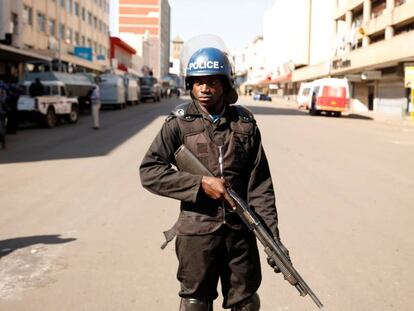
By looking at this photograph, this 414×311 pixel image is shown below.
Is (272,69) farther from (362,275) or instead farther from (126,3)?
(362,275)

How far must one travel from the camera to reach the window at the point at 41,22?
41.4m

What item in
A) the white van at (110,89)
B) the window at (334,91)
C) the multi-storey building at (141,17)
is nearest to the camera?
the window at (334,91)

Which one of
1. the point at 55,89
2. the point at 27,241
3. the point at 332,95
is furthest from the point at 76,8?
the point at 27,241

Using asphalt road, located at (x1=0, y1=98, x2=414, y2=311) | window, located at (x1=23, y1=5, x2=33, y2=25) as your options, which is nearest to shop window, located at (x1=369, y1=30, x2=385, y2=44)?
window, located at (x1=23, y1=5, x2=33, y2=25)

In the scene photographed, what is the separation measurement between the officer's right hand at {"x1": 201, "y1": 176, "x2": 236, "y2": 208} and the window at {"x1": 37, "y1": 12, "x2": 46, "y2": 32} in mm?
42207

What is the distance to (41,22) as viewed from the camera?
1665 inches

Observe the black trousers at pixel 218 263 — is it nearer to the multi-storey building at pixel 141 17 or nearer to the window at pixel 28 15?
the window at pixel 28 15

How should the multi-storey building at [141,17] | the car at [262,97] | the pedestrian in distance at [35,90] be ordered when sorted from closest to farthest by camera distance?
the pedestrian in distance at [35,90]
the car at [262,97]
the multi-storey building at [141,17]

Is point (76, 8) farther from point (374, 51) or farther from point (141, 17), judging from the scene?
point (141, 17)

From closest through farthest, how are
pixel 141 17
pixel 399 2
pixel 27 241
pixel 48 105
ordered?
pixel 27 241 < pixel 48 105 < pixel 399 2 < pixel 141 17

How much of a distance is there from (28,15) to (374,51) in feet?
86.1

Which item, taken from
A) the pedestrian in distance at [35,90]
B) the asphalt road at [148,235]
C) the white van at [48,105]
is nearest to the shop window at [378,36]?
the white van at [48,105]

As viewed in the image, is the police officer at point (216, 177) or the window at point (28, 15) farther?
the window at point (28, 15)

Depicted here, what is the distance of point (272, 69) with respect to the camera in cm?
10175
